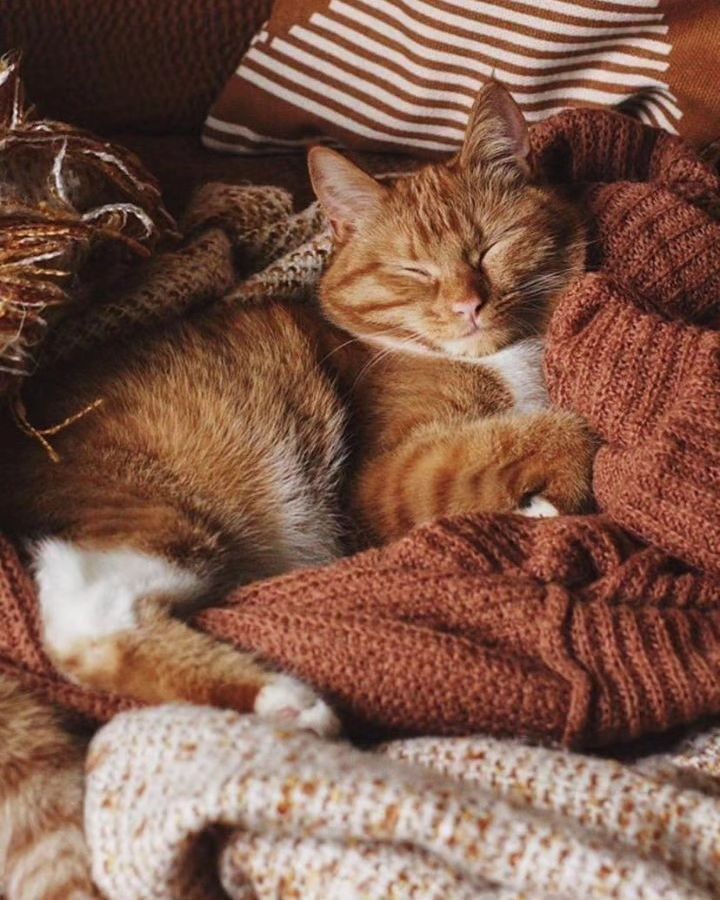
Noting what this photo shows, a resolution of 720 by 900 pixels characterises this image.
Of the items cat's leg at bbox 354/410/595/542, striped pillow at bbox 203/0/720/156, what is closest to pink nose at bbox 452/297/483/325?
cat's leg at bbox 354/410/595/542

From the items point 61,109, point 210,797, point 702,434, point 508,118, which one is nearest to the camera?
point 210,797

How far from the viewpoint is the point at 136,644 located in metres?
1.08

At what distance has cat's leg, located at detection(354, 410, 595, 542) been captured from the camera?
51.3 inches

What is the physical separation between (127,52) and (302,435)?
73 cm

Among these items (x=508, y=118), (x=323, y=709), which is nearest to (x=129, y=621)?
(x=323, y=709)

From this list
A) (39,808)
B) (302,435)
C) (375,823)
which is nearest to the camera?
(375,823)

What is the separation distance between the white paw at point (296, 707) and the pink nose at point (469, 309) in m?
0.61

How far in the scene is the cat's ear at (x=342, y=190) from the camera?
1.45 m

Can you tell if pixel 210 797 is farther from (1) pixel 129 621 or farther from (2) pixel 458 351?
(2) pixel 458 351

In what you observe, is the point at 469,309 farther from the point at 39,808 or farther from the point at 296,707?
the point at 39,808

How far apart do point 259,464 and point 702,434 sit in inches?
23.2

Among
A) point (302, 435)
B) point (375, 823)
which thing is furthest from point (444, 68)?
point (375, 823)

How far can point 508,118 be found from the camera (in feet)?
4.70

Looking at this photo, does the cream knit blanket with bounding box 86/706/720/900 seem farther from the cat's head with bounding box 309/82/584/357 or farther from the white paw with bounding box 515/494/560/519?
the cat's head with bounding box 309/82/584/357
